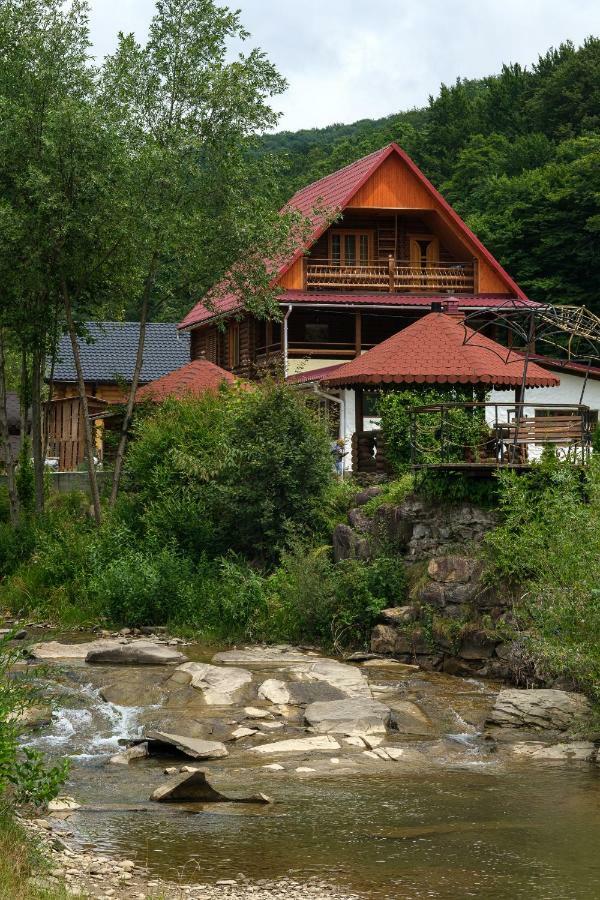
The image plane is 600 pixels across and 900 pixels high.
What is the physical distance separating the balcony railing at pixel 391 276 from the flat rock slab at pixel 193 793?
23676mm

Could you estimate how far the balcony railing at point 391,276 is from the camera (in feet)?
117

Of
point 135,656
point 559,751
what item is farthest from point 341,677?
point 559,751

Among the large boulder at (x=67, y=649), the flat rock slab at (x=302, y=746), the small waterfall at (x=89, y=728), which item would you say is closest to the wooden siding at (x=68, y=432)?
the large boulder at (x=67, y=649)

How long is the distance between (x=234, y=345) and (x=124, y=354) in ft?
37.4

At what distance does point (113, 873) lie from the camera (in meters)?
10.4

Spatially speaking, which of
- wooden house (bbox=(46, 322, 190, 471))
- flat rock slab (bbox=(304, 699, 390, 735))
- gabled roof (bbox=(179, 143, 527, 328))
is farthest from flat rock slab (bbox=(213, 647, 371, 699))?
wooden house (bbox=(46, 322, 190, 471))

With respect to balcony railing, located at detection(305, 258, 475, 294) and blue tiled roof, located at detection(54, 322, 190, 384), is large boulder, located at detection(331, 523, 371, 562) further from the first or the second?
blue tiled roof, located at detection(54, 322, 190, 384)

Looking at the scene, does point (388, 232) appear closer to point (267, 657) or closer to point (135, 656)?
point (267, 657)

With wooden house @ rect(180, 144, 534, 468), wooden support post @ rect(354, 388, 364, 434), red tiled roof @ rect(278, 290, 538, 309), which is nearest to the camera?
wooden support post @ rect(354, 388, 364, 434)

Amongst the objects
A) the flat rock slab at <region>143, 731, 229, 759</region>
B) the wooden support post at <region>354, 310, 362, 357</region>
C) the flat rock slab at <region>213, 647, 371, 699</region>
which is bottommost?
the flat rock slab at <region>143, 731, 229, 759</region>

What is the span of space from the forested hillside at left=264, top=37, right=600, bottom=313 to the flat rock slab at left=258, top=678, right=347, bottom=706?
63.2ft

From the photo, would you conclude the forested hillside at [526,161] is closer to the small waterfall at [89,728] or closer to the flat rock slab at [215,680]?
the flat rock slab at [215,680]

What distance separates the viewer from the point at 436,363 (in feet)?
82.7

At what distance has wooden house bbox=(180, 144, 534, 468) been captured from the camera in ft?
116
